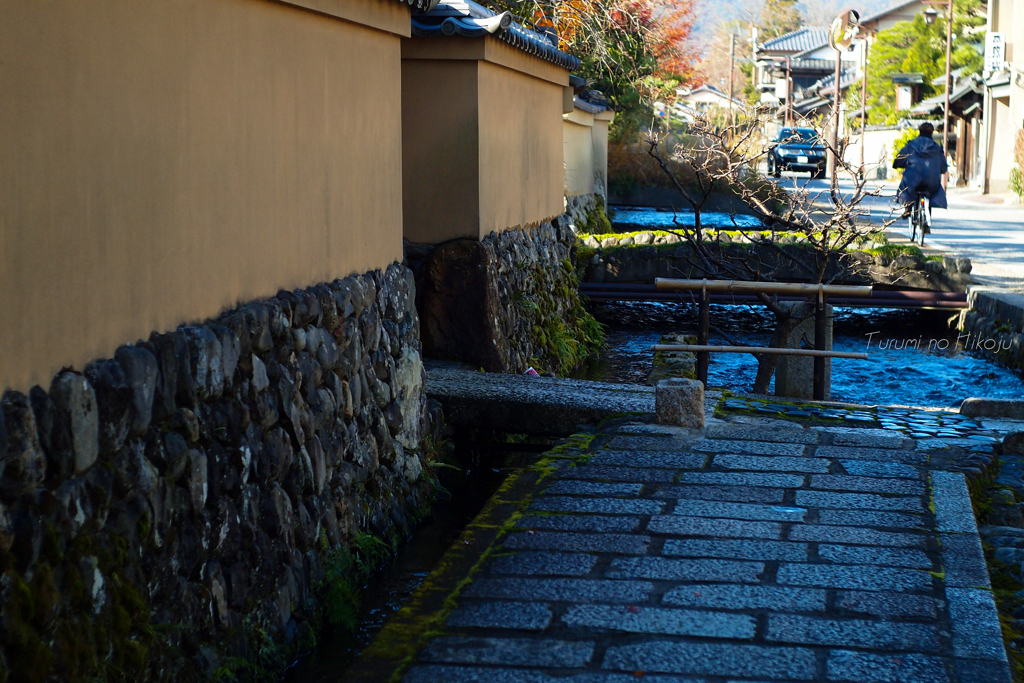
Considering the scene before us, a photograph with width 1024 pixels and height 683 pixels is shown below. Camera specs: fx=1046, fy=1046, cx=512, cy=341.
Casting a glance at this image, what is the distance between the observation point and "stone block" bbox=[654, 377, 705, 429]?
263 inches

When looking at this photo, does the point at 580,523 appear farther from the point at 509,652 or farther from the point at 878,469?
the point at 878,469

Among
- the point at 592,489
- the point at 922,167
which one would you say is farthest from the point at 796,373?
the point at 922,167

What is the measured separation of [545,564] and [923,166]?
52.2ft

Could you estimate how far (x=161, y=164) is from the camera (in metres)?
3.84

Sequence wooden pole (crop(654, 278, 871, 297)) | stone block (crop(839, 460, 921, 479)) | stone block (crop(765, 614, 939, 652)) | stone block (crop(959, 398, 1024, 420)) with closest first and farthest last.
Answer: stone block (crop(765, 614, 939, 652)) < stone block (crop(839, 460, 921, 479)) < stone block (crop(959, 398, 1024, 420)) < wooden pole (crop(654, 278, 871, 297))

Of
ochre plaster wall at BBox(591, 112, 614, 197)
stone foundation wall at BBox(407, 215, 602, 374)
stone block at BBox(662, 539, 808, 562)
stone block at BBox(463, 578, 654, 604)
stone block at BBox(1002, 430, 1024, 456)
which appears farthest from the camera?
ochre plaster wall at BBox(591, 112, 614, 197)

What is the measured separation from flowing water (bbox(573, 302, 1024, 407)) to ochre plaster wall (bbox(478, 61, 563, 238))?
211 cm

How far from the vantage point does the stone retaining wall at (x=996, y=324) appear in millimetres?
11977

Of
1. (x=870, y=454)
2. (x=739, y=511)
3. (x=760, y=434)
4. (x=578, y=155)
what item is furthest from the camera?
(x=578, y=155)

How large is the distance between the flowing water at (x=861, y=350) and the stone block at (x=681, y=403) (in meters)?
4.47

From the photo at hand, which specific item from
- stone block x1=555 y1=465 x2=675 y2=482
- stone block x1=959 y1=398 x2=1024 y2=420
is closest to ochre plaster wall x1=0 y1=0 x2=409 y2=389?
stone block x1=555 y1=465 x2=675 y2=482

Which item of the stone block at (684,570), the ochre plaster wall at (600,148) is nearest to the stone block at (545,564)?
the stone block at (684,570)

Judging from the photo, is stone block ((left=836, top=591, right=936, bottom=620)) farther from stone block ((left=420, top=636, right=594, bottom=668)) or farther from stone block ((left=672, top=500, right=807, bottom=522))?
stone block ((left=420, top=636, right=594, bottom=668))

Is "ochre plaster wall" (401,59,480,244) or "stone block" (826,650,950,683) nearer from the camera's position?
"stone block" (826,650,950,683)
